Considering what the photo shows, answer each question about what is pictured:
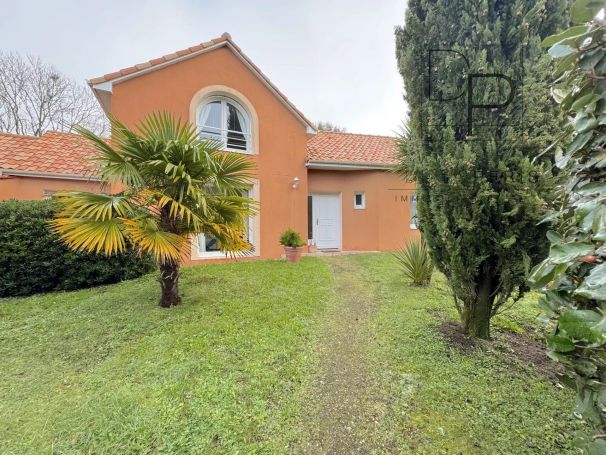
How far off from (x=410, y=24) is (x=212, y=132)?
24.3 ft

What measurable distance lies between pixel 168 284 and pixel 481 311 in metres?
5.57

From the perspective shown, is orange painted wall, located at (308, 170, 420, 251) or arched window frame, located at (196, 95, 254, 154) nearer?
arched window frame, located at (196, 95, 254, 154)

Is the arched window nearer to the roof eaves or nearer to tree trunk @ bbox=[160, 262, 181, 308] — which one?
the roof eaves

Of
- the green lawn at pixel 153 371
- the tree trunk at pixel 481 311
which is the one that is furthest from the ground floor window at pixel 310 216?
the tree trunk at pixel 481 311

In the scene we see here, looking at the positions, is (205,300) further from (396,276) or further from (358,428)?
(396,276)

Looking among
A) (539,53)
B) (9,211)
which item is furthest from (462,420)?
(9,211)

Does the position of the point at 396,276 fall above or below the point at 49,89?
below

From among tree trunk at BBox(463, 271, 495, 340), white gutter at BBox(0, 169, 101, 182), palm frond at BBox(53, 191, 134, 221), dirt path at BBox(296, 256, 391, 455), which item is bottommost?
dirt path at BBox(296, 256, 391, 455)

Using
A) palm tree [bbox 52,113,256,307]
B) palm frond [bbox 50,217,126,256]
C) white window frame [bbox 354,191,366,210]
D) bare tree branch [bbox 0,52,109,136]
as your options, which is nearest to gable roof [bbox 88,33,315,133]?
white window frame [bbox 354,191,366,210]

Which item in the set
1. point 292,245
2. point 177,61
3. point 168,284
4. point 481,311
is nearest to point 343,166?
point 292,245

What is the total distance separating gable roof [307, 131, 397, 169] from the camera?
12.0 metres

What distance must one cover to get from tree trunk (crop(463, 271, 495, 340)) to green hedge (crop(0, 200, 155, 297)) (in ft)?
27.1

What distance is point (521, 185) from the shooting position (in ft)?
10.8

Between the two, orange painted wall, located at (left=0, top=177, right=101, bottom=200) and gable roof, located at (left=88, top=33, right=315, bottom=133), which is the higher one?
gable roof, located at (left=88, top=33, right=315, bottom=133)
